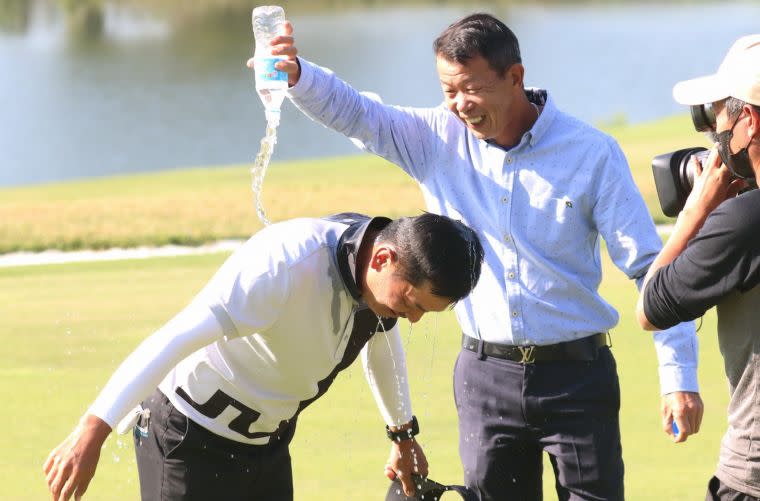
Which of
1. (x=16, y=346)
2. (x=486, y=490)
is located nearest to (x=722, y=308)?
(x=486, y=490)

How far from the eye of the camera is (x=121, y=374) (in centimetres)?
286

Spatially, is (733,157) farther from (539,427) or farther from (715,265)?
(539,427)

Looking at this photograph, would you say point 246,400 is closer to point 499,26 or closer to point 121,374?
point 121,374

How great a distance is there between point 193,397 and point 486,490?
965mm

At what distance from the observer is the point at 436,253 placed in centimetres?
300

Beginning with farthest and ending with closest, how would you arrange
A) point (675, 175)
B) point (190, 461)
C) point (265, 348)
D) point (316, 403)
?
1. point (316, 403)
2. point (675, 175)
3. point (190, 461)
4. point (265, 348)

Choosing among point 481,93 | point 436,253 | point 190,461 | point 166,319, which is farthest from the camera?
point 166,319

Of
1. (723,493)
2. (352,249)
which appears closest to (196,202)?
(352,249)

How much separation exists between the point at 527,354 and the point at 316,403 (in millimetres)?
2466

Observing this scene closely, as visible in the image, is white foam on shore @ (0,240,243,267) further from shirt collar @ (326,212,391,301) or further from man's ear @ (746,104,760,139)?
man's ear @ (746,104,760,139)

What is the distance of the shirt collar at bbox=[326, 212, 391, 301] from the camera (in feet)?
10.2

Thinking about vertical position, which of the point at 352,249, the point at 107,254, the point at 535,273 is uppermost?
the point at 352,249

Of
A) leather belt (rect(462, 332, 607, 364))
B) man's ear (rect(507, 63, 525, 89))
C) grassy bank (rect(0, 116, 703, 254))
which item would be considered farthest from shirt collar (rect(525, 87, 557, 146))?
grassy bank (rect(0, 116, 703, 254))

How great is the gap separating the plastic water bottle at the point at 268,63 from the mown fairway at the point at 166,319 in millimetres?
1450
